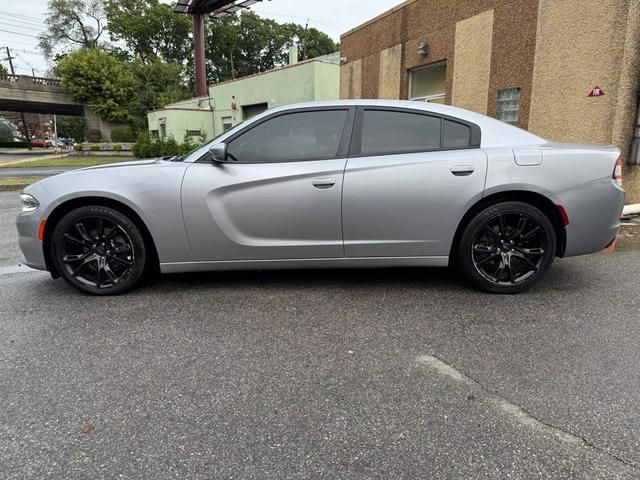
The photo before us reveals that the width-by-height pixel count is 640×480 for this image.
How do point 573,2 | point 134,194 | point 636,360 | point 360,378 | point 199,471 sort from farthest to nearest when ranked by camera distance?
1. point 573,2
2. point 134,194
3. point 636,360
4. point 360,378
5. point 199,471

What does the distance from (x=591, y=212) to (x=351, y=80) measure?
10.7 meters

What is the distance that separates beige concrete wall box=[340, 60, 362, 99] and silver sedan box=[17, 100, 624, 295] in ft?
32.1

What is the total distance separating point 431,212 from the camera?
11.8 feet

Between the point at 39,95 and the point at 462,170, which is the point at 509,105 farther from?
the point at 39,95

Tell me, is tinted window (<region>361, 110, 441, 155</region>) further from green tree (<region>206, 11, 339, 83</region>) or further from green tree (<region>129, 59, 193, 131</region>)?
green tree (<region>206, 11, 339, 83</region>)

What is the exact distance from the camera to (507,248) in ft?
12.2

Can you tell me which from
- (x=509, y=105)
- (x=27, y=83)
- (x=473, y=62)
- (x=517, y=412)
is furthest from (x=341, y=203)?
(x=27, y=83)

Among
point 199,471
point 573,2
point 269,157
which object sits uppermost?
point 573,2

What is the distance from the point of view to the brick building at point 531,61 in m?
6.80

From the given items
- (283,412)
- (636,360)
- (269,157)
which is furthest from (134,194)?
(636,360)

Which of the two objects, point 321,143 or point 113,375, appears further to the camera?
point 321,143

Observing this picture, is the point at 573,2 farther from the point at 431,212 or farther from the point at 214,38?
the point at 214,38

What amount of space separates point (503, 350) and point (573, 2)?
6921 mm

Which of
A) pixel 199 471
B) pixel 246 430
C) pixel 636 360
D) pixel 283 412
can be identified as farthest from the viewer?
pixel 636 360
